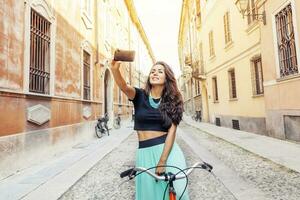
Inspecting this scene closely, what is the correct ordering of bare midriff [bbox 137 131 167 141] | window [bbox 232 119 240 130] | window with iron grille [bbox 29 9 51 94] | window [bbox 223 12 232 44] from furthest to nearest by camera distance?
window [bbox 223 12 232 44], window [bbox 232 119 240 130], window with iron grille [bbox 29 9 51 94], bare midriff [bbox 137 131 167 141]

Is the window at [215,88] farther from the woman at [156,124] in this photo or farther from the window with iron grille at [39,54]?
the woman at [156,124]

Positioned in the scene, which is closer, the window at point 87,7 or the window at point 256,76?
the window at point 256,76

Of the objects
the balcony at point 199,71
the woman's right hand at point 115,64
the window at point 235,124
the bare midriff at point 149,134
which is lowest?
the window at point 235,124

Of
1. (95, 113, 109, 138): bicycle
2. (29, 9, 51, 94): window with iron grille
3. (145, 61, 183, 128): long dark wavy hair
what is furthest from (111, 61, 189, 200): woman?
(95, 113, 109, 138): bicycle

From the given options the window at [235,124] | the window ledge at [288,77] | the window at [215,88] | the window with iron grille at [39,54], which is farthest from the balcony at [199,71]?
the window with iron grille at [39,54]

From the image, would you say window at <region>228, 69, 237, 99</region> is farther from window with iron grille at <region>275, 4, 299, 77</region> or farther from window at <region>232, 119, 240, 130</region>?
window with iron grille at <region>275, 4, 299, 77</region>

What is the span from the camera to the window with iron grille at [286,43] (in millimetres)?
8234

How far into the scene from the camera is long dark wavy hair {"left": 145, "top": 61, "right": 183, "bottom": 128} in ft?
6.26

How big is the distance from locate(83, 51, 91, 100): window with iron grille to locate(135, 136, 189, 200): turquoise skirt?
33.7 ft

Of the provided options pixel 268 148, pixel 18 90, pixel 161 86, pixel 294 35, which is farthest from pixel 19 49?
pixel 294 35

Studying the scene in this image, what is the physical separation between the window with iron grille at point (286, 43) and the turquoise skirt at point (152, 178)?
755cm

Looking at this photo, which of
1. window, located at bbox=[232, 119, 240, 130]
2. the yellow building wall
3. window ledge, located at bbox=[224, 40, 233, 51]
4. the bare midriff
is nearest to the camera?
the bare midriff

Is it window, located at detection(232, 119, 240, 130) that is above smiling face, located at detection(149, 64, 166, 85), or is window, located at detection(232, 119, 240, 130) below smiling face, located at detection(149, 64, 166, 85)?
below

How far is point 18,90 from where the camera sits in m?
6.02
